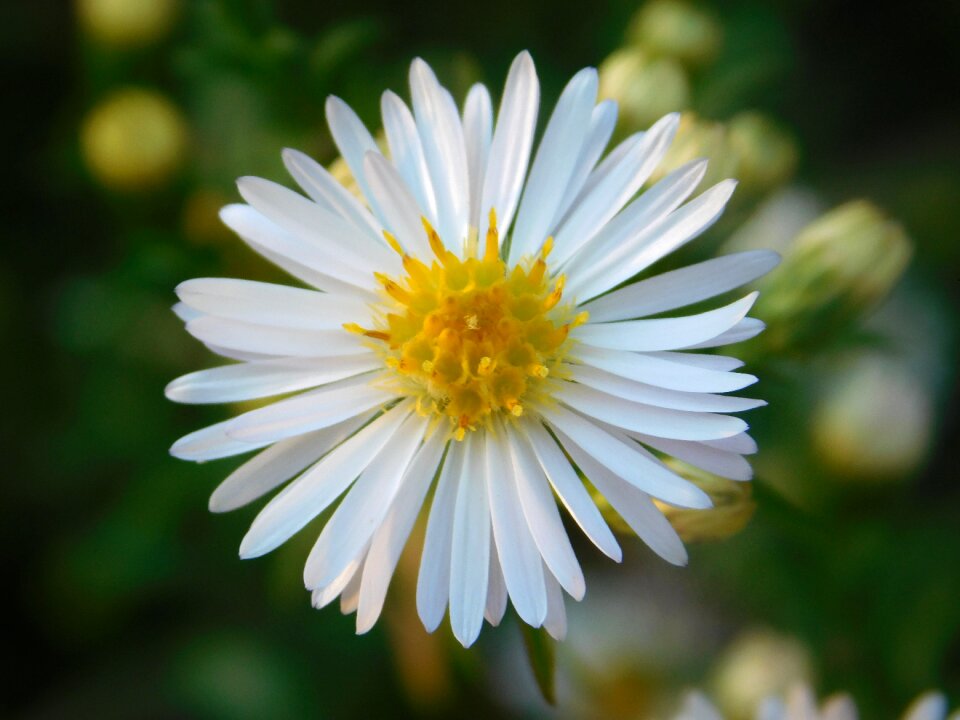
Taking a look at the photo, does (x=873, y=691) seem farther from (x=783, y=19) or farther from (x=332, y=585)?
(x=783, y=19)

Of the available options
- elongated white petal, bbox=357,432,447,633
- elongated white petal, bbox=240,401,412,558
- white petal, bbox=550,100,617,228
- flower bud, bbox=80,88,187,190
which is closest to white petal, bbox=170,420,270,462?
elongated white petal, bbox=240,401,412,558

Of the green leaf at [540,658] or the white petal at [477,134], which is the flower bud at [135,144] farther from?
the green leaf at [540,658]

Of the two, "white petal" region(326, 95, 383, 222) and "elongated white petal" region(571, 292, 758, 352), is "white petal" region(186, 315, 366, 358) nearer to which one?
"white petal" region(326, 95, 383, 222)

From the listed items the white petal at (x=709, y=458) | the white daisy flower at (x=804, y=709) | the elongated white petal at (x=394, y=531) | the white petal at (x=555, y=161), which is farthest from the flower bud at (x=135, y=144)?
the white daisy flower at (x=804, y=709)

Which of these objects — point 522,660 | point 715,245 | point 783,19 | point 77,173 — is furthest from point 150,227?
point 783,19

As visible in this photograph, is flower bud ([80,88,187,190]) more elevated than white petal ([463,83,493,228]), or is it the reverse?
flower bud ([80,88,187,190])

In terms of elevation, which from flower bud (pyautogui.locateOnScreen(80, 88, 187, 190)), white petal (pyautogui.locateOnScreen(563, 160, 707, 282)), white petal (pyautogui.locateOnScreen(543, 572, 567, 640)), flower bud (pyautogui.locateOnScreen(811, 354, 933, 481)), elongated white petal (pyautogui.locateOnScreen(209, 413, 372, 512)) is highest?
flower bud (pyautogui.locateOnScreen(80, 88, 187, 190))
